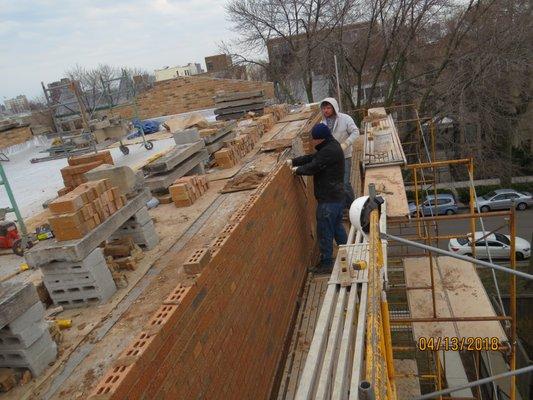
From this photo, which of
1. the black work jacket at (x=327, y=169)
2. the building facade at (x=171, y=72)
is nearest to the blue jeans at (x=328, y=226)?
the black work jacket at (x=327, y=169)

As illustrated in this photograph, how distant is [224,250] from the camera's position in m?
4.04

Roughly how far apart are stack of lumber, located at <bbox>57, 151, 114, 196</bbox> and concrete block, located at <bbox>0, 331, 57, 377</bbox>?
242cm

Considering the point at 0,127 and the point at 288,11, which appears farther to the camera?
the point at 288,11

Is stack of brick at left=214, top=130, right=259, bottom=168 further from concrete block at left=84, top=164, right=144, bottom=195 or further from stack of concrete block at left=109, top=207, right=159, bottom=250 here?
concrete block at left=84, top=164, right=144, bottom=195

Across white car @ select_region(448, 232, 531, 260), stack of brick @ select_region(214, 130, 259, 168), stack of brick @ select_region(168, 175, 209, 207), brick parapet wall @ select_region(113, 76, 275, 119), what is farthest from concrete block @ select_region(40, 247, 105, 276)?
brick parapet wall @ select_region(113, 76, 275, 119)

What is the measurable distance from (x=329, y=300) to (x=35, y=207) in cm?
528

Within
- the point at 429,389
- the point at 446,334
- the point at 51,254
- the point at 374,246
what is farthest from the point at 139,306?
the point at 429,389

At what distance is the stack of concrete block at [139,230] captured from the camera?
4514mm

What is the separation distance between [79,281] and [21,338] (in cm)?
89

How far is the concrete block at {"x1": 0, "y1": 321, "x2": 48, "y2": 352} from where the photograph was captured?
9.02 ft

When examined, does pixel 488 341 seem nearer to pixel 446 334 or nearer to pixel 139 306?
pixel 446 334

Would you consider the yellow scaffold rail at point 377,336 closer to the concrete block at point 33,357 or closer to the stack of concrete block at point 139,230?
the concrete block at point 33,357

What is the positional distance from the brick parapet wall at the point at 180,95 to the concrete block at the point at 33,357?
1664 cm
